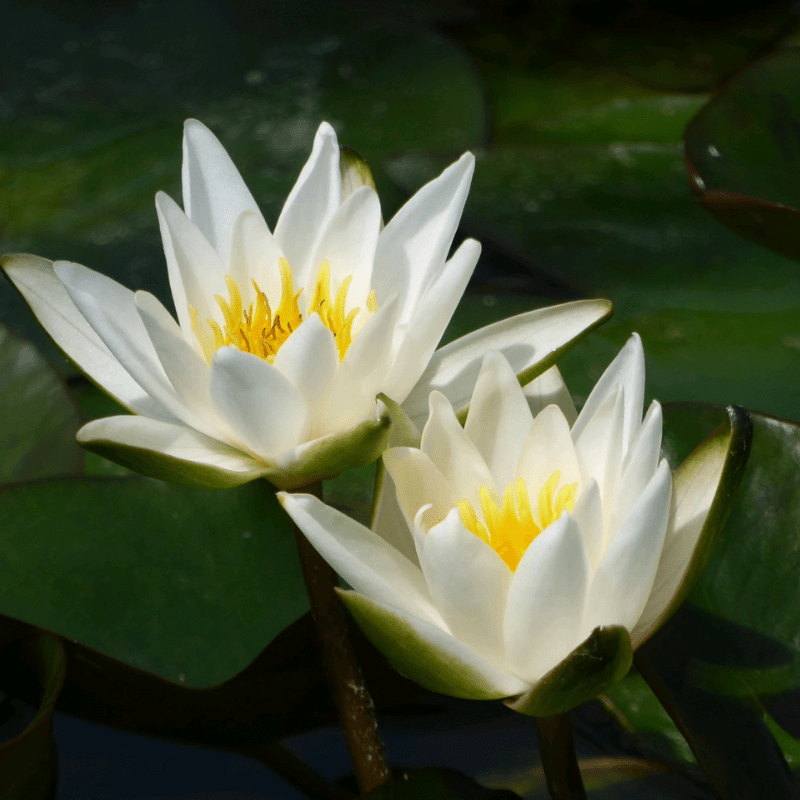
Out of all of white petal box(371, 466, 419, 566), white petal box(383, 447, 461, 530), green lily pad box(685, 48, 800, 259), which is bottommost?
green lily pad box(685, 48, 800, 259)

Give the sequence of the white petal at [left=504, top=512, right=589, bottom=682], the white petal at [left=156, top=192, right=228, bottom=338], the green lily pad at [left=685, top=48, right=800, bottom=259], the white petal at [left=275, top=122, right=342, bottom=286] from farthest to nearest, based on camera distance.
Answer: the green lily pad at [left=685, top=48, right=800, bottom=259] < the white petal at [left=275, top=122, right=342, bottom=286] < the white petal at [left=156, top=192, right=228, bottom=338] < the white petal at [left=504, top=512, right=589, bottom=682]

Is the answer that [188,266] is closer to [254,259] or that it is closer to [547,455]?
[254,259]

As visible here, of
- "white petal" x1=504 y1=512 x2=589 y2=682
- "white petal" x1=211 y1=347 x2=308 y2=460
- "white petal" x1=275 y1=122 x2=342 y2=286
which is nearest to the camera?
"white petal" x1=504 y1=512 x2=589 y2=682

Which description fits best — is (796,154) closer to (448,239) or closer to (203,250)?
(448,239)

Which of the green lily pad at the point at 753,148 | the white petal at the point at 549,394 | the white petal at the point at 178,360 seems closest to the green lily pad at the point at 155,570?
the white petal at the point at 178,360

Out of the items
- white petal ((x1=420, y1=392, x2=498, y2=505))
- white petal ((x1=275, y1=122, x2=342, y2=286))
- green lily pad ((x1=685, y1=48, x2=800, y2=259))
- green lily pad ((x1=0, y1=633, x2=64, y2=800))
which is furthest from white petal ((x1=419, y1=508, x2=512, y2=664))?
green lily pad ((x1=685, y1=48, x2=800, y2=259))

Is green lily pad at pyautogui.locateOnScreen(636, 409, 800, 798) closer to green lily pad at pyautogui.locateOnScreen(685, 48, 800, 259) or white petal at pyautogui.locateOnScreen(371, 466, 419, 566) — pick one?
white petal at pyautogui.locateOnScreen(371, 466, 419, 566)

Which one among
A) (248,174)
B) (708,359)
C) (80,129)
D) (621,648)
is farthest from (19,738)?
(80,129)

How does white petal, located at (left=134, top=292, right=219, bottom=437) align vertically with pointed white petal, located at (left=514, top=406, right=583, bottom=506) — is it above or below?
above
